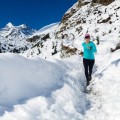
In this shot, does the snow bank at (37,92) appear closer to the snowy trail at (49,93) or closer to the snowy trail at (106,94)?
the snowy trail at (49,93)

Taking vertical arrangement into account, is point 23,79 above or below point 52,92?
above

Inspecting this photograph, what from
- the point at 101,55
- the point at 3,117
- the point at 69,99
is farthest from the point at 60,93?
the point at 101,55

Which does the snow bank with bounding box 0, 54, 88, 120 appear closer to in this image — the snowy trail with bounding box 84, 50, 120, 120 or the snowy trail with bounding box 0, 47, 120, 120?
the snowy trail with bounding box 0, 47, 120, 120

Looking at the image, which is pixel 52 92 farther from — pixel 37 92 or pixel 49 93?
pixel 37 92

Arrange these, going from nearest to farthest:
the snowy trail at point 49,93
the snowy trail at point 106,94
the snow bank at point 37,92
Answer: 1. the snow bank at point 37,92
2. the snowy trail at point 49,93
3. the snowy trail at point 106,94

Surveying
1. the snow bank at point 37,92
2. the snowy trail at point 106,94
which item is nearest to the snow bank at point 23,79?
the snow bank at point 37,92

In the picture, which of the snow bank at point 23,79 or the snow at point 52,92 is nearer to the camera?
the snow at point 52,92

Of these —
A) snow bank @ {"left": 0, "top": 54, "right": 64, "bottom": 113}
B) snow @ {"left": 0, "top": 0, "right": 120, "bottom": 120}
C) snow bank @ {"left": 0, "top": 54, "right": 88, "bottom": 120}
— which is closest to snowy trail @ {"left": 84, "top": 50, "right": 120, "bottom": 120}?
snow @ {"left": 0, "top": 0, "right": 120, "bottom": 120}


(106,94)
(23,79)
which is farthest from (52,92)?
(106,94)

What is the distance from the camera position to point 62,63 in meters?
13.4

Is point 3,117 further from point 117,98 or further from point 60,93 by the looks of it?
point 117,98

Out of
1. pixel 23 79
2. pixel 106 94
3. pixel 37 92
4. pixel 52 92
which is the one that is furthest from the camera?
pixel 106 94

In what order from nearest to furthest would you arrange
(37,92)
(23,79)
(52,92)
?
(37,92)
(23,79)
(52,92)

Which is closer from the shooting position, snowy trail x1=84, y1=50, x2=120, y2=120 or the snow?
the snow
